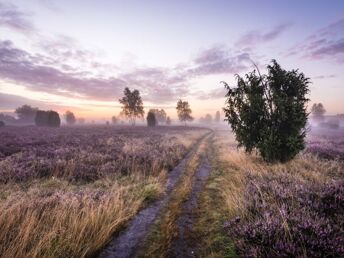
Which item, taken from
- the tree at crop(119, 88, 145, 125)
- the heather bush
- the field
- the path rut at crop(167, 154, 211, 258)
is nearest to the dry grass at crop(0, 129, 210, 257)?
the field

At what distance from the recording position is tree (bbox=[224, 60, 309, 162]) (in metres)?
12.2

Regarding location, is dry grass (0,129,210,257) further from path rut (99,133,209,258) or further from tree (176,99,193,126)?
tree (176,99,193,126)

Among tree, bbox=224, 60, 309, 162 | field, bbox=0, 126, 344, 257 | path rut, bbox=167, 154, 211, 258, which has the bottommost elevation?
path rut, bbox=167, 154, 211, 258

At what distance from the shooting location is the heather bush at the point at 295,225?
163 inches

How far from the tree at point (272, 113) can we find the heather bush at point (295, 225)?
5.26m

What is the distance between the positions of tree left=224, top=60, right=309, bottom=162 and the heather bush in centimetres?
526

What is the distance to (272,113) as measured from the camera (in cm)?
1270

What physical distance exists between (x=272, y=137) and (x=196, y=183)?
15.9 feet

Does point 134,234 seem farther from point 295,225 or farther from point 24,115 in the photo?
point 24,115

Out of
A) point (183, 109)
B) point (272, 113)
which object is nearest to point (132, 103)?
point (183, 109)

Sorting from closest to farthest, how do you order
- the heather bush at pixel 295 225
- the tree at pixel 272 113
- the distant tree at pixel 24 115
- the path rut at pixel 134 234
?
the heather bush at pixel 295 225, the path rut at pixel 134 234, the tree at pixel 272 113, the distant tree at pixel 24 115

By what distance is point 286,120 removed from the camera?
12.4 m

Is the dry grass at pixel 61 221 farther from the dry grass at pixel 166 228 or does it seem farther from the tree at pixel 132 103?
the tree at pixel 132 103

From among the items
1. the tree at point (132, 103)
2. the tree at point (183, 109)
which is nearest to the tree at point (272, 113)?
the tree at point (132, 103)
